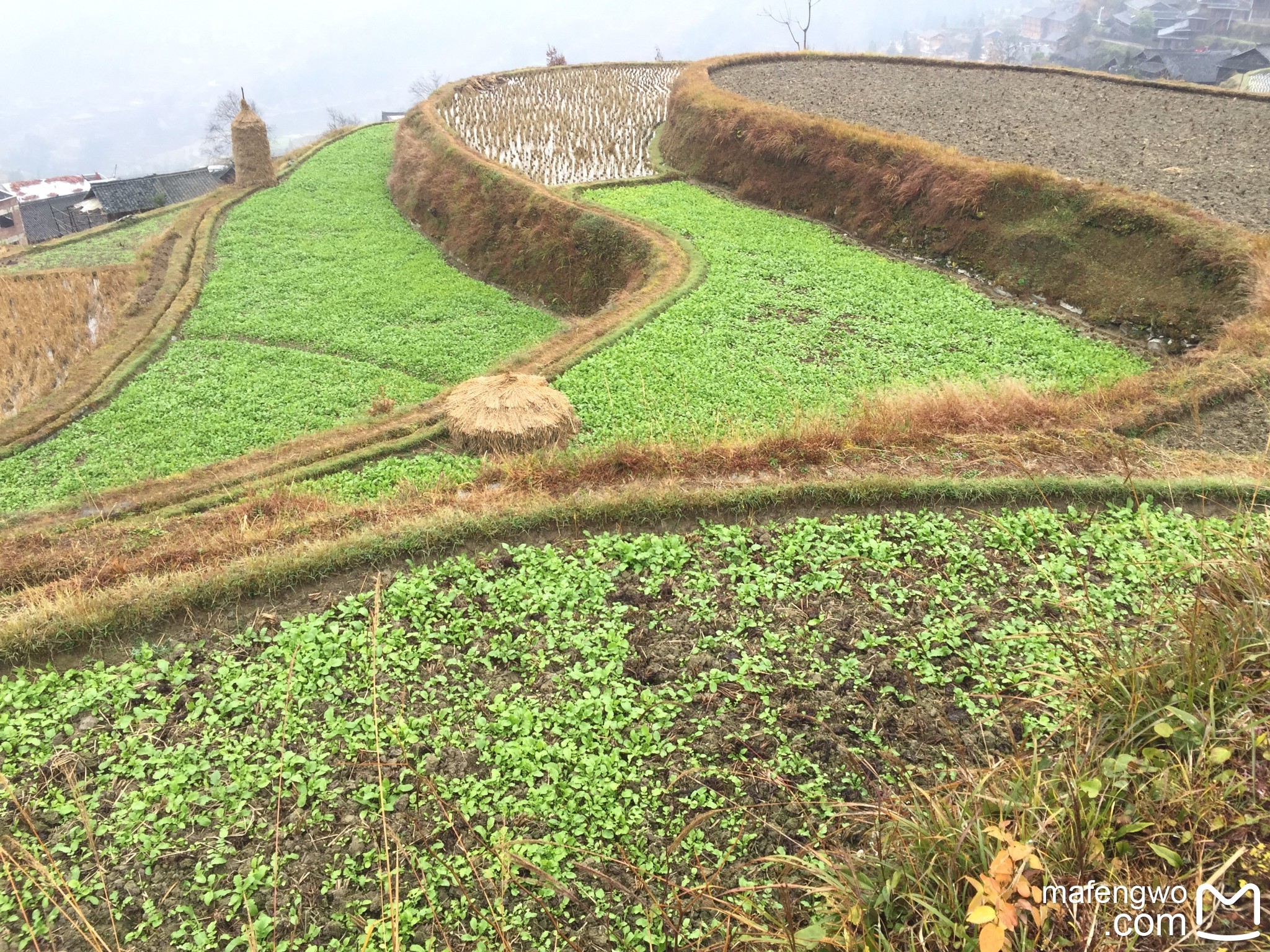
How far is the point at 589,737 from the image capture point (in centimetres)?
433

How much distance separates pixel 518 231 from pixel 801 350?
23.5 ft

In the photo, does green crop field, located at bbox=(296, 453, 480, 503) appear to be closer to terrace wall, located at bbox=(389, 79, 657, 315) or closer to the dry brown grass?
terrace wall, located at bbox=(389, 79, 657, 315)

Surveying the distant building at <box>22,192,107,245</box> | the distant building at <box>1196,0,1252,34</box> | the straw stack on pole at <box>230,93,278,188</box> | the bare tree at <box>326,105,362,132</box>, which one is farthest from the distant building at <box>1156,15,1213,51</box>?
the distant building at <box>22,192,107,245</box>

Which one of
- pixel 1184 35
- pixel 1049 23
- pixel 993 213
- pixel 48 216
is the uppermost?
pixel 1049 23

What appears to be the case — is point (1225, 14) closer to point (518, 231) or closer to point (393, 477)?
A: point (518, 231)

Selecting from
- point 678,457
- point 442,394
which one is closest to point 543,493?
point 678,457

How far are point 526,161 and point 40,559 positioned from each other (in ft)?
50.3

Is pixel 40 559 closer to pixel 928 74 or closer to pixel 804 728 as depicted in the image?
pixel 804 728

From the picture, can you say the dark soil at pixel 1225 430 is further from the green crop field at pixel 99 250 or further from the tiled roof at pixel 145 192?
the tiled roof at pixel 145 192

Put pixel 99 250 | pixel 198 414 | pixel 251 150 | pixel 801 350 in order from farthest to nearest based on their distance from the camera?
pixel 251 150, pixel 99 250, pixel 198 414, pixel 801 350

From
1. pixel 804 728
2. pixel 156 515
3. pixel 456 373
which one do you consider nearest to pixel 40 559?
pixel 156 515

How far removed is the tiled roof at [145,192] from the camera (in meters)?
26.7

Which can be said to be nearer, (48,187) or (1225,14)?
(48,187)

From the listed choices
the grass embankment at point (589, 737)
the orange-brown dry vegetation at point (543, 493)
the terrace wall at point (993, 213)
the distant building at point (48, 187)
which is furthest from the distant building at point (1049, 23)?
the grass embankment at point (589, 737)
